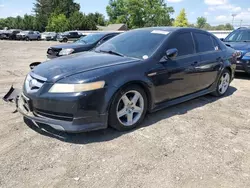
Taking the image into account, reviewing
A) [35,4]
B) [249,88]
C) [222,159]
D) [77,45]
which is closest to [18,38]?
[77,45]

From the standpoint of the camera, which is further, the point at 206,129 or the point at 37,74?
the point at 206,129

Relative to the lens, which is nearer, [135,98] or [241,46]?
[135,98]

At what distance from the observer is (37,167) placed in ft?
9.41

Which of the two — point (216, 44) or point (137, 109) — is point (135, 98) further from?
point (216, 44)

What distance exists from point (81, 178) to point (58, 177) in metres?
0.25

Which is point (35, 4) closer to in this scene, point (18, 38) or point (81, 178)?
point (18, 38)

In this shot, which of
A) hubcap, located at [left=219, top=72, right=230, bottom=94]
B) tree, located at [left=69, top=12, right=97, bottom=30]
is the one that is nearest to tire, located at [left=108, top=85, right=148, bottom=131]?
hubcap, located at [left=219, top=72, right=230, bottom=94]

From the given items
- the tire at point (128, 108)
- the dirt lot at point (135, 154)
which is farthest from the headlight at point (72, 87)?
the dirt lot at point (135, 154)

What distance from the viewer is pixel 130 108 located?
3.78 m

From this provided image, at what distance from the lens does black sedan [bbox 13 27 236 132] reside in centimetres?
326

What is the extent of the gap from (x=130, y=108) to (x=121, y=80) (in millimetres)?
502

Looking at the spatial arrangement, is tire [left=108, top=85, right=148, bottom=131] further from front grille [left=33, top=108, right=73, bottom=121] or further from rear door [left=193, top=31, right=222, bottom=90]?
rear door [left=193, top=31, right=222, bottom=90]

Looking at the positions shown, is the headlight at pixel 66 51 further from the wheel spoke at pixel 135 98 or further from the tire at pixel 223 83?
the wheel spoke at pixel 135 98

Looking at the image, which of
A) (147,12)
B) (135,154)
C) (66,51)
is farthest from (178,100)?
(147,12)
